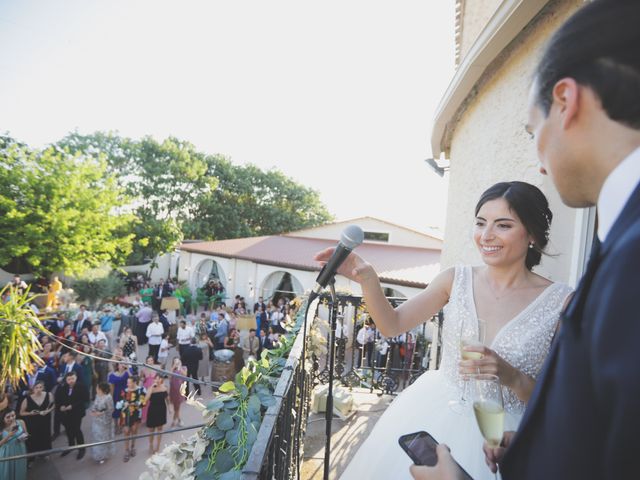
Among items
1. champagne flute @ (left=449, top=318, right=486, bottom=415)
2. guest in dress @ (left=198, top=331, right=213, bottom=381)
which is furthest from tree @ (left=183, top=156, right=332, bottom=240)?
champagne flute @ (left=449, top=318, right=486, bottom=415)

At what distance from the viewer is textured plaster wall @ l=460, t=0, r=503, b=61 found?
4418 mm

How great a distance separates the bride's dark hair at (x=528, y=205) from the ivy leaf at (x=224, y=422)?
1.91 metres

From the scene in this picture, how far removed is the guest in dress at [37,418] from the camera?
642 cm

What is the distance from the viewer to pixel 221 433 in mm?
1897

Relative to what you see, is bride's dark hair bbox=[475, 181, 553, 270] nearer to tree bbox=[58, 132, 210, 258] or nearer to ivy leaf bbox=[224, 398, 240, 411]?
ivy leaf bbox=[224, 398, 240, 411]

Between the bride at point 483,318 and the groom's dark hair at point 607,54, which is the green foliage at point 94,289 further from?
the groom's dark hair at point 607,54

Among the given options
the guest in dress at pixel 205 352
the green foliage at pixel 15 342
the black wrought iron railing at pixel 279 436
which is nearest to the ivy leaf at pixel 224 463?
the black wrought iron railing at pixel 279 436

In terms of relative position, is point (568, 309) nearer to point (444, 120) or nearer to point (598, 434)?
point (598, 434)

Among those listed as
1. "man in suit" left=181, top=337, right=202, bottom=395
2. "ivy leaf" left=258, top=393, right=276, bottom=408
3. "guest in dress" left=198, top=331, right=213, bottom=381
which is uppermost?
"ivy leaf" left=258, top=393, right=276, bottom=408

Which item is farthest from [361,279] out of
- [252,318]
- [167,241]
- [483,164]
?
[167,241]

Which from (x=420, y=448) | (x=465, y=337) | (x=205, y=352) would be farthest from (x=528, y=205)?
(x=205, y=352)

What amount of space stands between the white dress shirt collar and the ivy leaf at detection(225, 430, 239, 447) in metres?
1.87

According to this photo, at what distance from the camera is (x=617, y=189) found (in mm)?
620

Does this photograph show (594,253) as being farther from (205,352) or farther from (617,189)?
(205,352)
